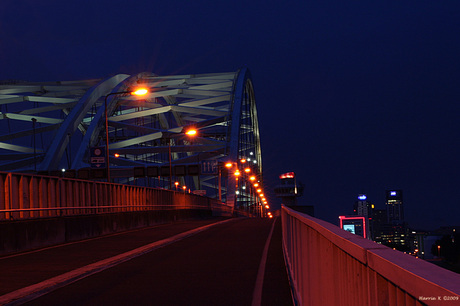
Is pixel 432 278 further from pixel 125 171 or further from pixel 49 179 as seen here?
pixel 125 171

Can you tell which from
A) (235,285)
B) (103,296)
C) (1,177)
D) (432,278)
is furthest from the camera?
(1,177)

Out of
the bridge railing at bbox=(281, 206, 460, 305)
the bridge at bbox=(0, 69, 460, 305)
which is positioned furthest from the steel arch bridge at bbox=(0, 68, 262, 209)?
the bridge railing at bbox=(281, 206, 460, 305)

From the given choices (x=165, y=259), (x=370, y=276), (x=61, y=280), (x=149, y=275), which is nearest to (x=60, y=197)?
(x=165, y=259)

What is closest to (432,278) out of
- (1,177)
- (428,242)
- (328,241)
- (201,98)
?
(328,241)

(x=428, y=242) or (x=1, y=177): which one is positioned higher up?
(x=1, y=177)

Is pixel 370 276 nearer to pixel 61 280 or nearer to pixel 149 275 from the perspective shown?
pixel 61 280

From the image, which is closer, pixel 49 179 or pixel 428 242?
pixel 49 179

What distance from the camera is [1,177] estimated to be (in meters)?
19.7

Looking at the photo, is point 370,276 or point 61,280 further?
point 61,280

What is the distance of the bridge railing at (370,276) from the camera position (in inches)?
83.0

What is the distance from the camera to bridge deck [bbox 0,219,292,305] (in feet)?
32.0

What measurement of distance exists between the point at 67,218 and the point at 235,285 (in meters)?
13.3

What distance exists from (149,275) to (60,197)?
1340cm

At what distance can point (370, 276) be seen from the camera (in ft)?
10.4
